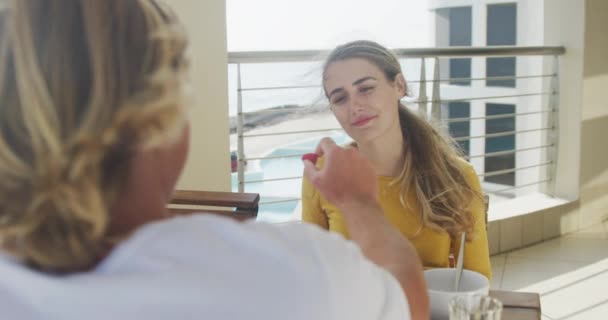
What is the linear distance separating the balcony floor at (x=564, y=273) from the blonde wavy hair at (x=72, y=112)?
8.17ft

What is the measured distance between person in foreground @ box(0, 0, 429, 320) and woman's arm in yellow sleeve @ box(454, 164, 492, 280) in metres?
1.05

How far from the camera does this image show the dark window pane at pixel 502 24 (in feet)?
30.8

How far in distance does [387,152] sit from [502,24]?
8.43 meters

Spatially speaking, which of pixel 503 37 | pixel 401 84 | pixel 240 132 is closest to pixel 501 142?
pixel 503 37

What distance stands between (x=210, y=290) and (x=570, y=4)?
3.80 meters

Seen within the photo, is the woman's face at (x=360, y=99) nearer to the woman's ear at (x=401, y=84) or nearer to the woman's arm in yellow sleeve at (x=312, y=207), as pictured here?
the woman's ear at (x=401, y=84)

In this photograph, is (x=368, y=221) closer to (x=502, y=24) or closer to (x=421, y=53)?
(x=421, y=53)

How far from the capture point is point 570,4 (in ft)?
12.7

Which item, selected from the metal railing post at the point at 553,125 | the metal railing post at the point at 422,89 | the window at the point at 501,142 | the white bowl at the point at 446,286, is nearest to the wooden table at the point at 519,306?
the white bowl at the point at 446,286

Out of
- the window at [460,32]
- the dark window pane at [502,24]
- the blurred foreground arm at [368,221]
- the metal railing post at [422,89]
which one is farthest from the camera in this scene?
the window at [460,32]

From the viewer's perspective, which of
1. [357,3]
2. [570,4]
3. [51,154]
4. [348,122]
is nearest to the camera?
[51,154]

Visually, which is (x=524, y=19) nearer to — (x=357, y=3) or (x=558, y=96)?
(x=558, y=96)

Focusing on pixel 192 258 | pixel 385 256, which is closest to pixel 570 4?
pixel 385 256

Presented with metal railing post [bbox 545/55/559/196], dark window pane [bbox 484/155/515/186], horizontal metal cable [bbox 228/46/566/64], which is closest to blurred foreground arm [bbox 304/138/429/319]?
horizontal metal cable [bbox 228/46/566/64]
